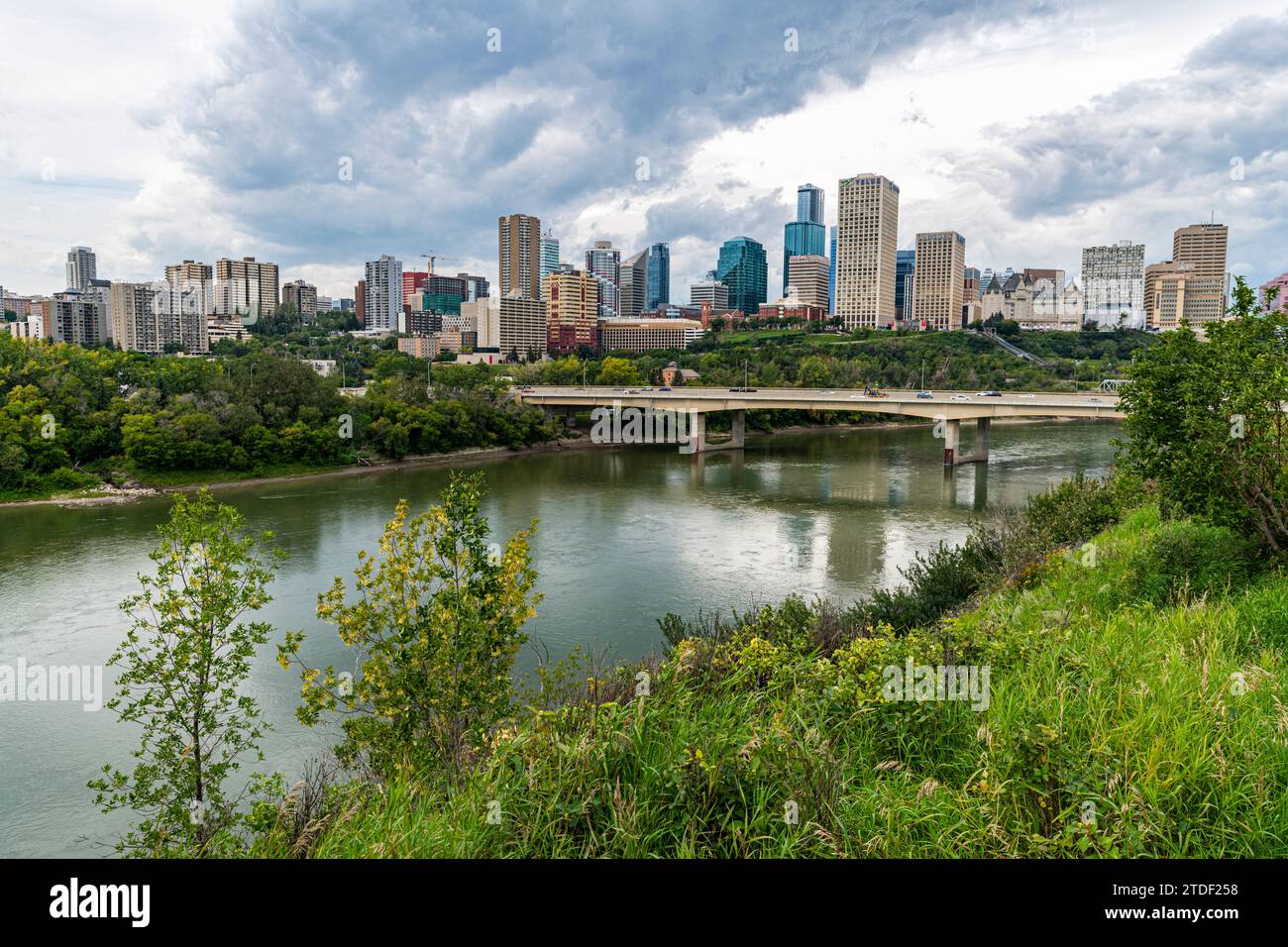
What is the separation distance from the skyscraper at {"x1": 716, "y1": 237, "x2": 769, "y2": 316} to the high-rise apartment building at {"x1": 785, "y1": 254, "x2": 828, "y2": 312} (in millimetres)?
17383

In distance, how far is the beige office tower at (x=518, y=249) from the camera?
147 metres

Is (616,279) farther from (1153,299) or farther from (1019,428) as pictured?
(1019,428)

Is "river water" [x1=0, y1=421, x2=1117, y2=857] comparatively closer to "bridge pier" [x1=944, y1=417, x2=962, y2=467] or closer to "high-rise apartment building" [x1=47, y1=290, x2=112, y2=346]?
"bridge pier" [x1=944, y1=417, x2=962, y2=467]

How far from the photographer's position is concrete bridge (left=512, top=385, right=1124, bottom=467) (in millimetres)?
33809

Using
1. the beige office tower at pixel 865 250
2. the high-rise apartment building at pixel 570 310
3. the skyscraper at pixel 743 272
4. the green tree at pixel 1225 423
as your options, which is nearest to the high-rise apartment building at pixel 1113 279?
the beige office tower at pixel 865 250

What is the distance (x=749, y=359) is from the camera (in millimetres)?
65062

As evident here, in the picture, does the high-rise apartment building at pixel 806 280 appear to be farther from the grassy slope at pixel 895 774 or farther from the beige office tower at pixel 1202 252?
the grassy slope at pixel 895 774

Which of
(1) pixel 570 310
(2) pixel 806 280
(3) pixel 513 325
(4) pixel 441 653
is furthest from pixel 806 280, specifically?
(4) pixel 441 653

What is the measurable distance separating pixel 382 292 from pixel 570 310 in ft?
171

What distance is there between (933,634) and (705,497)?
22.0 meters

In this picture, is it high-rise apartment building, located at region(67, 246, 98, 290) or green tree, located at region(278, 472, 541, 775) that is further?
high-rise apartment building, located at region(67, 246, 98, 290)

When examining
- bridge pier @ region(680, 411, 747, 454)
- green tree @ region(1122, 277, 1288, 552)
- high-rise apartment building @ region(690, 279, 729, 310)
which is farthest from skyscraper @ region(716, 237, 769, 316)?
green tree @ region(1122, 277, 1288, 552)

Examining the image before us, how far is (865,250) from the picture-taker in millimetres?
129750
